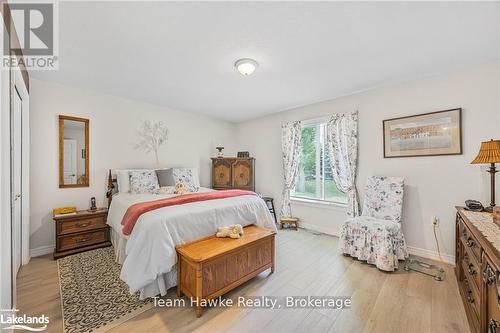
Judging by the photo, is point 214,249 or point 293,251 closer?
point 214,249

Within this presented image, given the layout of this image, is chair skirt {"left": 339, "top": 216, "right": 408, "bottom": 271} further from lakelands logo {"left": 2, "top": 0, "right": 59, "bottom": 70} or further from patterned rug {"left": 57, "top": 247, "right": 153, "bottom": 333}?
lakelands logo {"left": 2, "top": 0, "right": 59, "bottom": 70}

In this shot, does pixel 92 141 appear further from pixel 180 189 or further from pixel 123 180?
pixel 180 189

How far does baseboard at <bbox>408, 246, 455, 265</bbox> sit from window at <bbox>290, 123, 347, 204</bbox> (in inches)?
43.5

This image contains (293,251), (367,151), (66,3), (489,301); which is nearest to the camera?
(489,301)

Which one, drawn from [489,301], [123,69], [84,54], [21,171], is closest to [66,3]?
[84,54]

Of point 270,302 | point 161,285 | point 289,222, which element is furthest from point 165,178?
point 270,302

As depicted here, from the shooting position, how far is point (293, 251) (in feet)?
9.88

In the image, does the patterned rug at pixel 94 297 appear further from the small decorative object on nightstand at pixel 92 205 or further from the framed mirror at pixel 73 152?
the framed mirror at pixel 73 152

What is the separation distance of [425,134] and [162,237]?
3432 mm

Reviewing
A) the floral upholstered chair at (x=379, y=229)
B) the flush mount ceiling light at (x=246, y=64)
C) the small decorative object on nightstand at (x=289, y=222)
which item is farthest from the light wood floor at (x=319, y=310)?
the flush mount ceiling light at (x=246, y=64)

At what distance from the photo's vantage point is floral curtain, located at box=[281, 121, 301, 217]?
4152 mm

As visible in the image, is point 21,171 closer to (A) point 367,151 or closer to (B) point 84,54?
(B) point 84,54

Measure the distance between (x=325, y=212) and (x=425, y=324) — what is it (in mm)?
2223

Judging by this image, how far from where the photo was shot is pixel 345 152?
11.4ft
